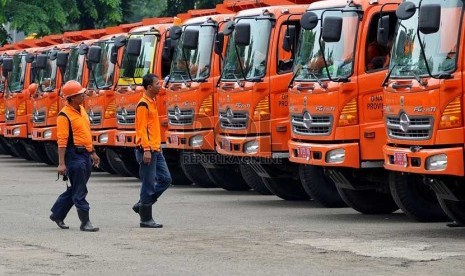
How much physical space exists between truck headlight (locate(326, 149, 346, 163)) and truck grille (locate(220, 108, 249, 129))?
2.92 metres

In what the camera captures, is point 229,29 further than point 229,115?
Yes

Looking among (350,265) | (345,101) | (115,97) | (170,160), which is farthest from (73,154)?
(115,97)

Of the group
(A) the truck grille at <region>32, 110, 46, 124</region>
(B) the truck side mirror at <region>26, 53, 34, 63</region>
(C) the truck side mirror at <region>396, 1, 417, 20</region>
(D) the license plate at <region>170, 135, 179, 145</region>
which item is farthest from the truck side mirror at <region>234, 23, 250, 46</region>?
(B) the truck side mirror at <region>26, 53, 34, 63</region>

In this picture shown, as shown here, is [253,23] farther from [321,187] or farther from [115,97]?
[115,97]

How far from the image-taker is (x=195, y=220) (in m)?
17.8

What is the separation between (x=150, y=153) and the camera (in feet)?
54.0

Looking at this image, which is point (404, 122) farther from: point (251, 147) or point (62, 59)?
point (62, 59)

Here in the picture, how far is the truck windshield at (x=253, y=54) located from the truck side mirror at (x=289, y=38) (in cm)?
41

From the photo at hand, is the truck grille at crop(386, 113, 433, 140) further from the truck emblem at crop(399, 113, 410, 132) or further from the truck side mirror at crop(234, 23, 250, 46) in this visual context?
the truck side mirror at crop(234, 23, 250, 46)

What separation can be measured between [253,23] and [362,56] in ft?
11.3

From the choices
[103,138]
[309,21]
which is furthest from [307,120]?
[103,138]

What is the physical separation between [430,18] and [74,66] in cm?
1723

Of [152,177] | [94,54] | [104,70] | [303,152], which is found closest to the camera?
[152,177]

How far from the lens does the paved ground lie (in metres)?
12.6
